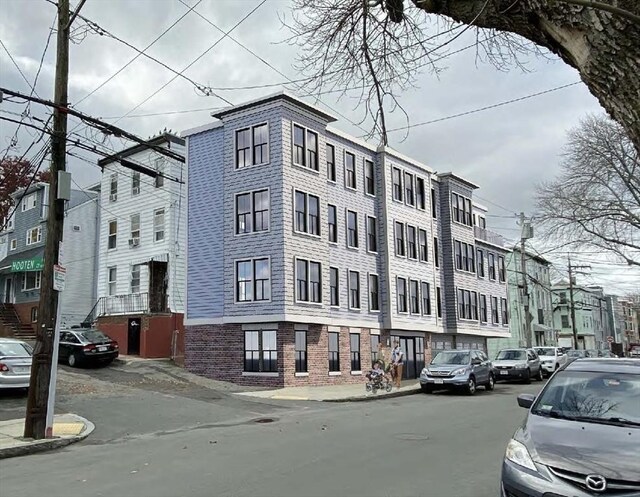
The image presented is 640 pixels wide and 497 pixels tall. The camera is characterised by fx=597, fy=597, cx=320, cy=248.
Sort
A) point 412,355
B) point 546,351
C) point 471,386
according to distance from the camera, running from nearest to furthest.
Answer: point 471,386 < point 412,355 < point 546,351

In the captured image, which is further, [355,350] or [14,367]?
[355,350]

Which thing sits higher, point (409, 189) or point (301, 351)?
point (409, 189)

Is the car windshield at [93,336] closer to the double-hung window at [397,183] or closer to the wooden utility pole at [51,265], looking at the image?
the wooden utility pole at [51,265]

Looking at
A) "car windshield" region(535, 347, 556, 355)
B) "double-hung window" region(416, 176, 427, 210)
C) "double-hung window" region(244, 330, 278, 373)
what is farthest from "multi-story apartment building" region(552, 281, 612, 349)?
"double-hung window" region(244, 330, 278, 373)

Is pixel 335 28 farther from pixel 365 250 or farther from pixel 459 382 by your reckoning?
pixel 365 250

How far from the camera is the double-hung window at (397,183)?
3216 cm

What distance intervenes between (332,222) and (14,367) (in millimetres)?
14938

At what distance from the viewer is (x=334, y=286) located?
27.3m

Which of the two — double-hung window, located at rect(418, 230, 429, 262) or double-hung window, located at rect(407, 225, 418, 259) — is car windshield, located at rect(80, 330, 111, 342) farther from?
double-hung window, located at rect(418, 230, 429, 262)

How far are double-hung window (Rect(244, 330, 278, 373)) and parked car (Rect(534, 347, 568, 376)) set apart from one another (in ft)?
55.6

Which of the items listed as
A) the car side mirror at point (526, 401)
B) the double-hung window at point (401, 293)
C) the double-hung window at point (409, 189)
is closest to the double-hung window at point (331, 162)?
the double-hung window at point (409, 189)

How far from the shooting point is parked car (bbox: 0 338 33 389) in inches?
657

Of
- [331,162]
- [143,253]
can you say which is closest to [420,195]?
[331,162]

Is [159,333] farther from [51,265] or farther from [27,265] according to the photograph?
[51,265]
